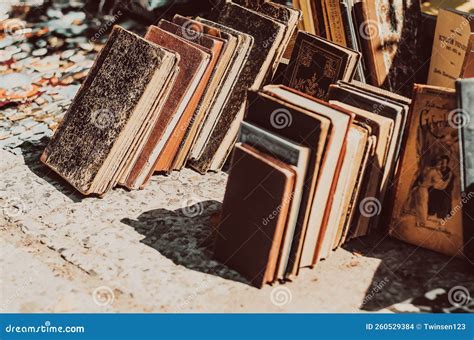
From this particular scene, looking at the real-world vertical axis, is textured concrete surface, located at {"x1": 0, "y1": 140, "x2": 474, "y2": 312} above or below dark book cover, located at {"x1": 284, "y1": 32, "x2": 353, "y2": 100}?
below

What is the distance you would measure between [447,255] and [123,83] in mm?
1851

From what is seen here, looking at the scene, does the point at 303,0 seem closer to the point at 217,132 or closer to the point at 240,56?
the point at 240,56

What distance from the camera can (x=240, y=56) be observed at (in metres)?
3.87

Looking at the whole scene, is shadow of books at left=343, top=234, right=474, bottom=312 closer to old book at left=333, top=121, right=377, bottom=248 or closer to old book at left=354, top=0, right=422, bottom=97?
old book at left=333, top=121, right=377, bottom=248

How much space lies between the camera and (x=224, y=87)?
3914mm

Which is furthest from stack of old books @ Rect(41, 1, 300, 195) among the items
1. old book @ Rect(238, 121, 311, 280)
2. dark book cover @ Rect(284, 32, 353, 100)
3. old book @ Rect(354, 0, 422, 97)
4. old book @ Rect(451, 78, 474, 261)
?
old book @ Rect(451, 78, 474, 261)

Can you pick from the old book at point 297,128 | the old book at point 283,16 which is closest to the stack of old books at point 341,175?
the old book at point 297,128

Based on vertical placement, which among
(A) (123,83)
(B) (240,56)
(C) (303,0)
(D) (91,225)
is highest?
(C) (303,0)

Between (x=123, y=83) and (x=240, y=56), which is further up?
(x=240, y=56)

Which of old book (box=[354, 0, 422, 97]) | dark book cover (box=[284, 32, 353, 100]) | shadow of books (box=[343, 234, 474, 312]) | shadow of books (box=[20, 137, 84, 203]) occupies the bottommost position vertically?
shadow of books (box=[20, 137, 84, 203])

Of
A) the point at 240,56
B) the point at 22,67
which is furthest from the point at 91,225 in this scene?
the point at 22,67

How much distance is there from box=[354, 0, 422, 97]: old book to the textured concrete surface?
1.25 m

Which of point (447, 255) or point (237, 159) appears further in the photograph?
point (447, 255)

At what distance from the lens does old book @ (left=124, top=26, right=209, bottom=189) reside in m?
3.69
